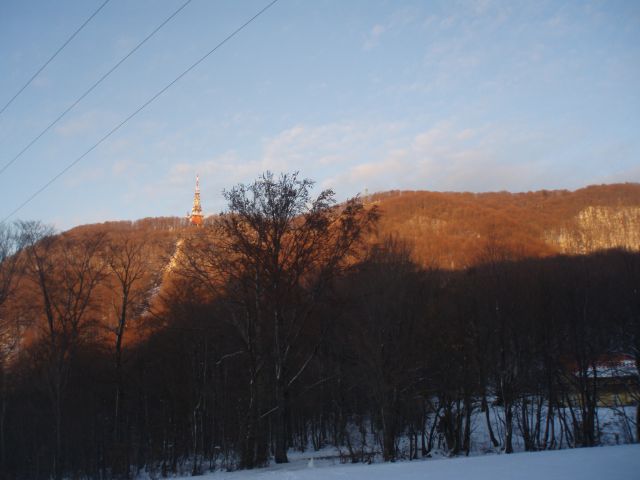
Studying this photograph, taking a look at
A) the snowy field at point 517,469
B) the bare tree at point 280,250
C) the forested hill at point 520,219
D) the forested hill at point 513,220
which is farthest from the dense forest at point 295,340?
the forested hill at point 520,219

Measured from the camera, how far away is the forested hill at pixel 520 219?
7725 cm

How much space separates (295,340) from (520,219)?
271ft

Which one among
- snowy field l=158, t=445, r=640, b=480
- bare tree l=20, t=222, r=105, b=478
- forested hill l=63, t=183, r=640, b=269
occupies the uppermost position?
forested hill l=63, t=183, r=640, b=269

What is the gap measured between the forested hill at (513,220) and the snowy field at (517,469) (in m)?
47.9

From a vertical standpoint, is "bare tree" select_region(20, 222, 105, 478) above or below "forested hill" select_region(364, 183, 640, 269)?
below

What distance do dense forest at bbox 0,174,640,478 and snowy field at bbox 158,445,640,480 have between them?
6.57 m

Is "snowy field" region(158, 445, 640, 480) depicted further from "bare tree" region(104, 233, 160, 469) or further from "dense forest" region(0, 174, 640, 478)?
"bare tree" region(104, 233, 160, 469)

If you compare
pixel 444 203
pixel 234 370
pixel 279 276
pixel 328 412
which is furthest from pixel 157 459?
Answer: pixel 444 203

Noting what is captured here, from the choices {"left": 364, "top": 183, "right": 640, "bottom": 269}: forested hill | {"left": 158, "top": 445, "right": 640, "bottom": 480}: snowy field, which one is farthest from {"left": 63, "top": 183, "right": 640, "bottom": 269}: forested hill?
{"left": 158, "top": 445, "right": 640, "bottom": 480}: snowy field

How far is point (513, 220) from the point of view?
9425cm

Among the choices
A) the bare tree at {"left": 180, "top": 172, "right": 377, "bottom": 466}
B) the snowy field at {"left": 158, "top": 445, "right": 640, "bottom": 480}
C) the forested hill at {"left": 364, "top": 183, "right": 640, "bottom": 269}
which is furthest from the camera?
the forested hill at {"left": 364, "top": 183, "right": 640, "bottom": 269}

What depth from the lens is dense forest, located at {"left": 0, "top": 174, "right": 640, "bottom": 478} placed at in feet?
78.9

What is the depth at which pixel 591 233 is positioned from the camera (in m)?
86.3

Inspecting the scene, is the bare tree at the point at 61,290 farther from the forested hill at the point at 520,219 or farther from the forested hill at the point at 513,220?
the forested hill at the point at 520,219
